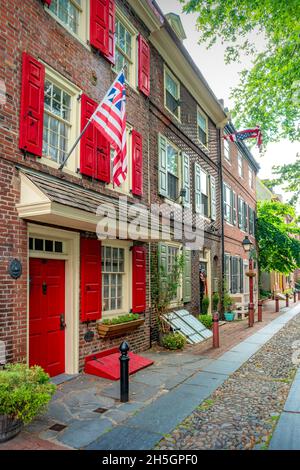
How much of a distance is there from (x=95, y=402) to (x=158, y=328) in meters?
4.53

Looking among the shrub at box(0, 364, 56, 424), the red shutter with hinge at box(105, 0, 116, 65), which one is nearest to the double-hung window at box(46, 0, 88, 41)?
the red shutter with hinge at box(105, 0, 116, 65)

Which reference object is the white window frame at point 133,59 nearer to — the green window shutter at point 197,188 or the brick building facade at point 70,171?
the brick building facade at point 70,171

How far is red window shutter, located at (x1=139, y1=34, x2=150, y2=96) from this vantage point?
373 inches

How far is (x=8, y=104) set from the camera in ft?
17.9

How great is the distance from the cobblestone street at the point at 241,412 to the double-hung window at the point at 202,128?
952cm

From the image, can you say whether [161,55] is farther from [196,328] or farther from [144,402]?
[144,402]

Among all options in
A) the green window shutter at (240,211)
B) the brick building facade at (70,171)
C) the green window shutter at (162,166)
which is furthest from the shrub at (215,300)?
the green window shutter at (240,211)

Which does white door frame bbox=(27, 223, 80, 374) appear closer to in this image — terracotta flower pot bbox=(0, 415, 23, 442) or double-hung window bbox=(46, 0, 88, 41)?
terracotta flower pot bbox=(0, 415, 23, 442)

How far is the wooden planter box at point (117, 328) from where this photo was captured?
7141mm

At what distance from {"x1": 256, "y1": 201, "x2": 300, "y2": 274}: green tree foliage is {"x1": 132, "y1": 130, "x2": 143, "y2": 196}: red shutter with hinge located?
15461 mm

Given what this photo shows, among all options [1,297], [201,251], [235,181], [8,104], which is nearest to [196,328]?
[201,251]

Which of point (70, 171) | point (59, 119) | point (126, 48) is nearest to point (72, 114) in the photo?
point (59, 119)

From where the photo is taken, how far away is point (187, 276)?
12.2m

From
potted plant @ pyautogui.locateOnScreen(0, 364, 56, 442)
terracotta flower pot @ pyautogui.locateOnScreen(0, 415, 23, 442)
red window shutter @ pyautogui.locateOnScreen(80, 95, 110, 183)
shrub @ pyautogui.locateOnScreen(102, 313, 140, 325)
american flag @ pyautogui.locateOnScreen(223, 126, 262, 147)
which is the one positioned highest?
american flag @ pyautogui.locateOnScreen(223, 126, 262, 147)
